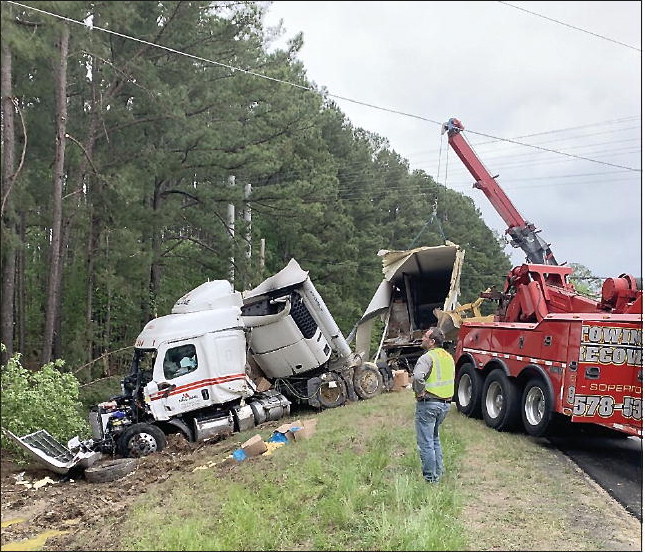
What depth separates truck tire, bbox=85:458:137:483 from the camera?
8.11 m

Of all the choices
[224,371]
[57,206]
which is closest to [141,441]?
[224,371]

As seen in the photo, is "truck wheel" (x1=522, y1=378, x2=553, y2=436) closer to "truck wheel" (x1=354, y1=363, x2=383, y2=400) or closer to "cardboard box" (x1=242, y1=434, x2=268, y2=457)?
"cardboard box" (x1=242, y1=434, x2=268, y2=457)

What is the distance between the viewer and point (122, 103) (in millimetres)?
6680

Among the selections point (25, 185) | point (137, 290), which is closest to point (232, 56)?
point (137, 290)

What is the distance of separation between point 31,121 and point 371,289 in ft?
35.7

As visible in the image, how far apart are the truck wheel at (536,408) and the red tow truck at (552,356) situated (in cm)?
1

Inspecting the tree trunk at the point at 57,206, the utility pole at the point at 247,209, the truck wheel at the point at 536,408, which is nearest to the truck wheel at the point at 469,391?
the truck wheel at the point at 536,408

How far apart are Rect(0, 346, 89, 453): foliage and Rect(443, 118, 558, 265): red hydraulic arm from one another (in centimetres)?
852

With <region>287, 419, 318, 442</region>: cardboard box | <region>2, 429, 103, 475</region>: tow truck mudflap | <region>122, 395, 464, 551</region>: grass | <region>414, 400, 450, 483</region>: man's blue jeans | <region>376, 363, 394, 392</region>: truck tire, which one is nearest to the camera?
<region>122, 395, 464, 551</region>: grass

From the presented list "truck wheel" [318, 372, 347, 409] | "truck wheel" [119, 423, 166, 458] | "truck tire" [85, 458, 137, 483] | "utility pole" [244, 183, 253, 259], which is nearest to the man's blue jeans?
"truck tire" [85, 458, 137, 483]

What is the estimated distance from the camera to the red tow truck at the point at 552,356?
7.31 meters

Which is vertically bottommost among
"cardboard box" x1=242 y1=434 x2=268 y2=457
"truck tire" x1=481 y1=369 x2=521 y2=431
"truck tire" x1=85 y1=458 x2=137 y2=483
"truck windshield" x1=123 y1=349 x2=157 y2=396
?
"truck tire" x1=85 y1=458 x2=137 y2=483

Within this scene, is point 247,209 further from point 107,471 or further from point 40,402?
point 40,402

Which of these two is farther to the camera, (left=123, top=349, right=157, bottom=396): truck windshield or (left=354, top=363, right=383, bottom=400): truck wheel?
A: (left=354, top=363, right=383, bottom=400): truck wheel
